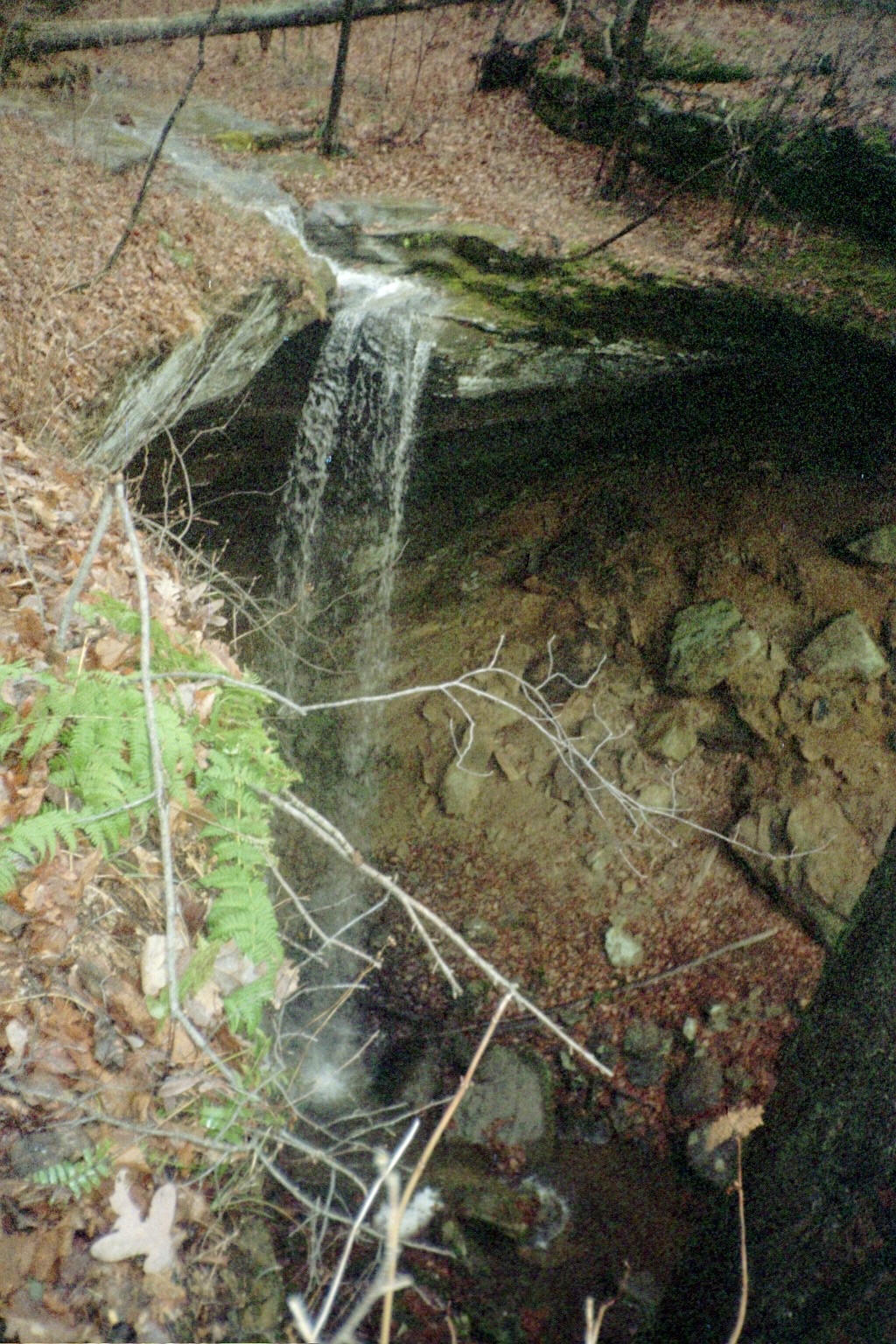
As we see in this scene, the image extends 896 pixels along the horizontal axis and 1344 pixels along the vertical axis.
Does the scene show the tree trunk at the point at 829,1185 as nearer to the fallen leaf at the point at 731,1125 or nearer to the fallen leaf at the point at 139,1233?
the fallen leaf at the point at 731,1125

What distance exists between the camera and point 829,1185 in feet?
10.1

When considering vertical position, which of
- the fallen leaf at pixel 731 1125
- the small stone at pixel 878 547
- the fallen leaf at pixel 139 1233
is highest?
the small stone at pixel 878 547

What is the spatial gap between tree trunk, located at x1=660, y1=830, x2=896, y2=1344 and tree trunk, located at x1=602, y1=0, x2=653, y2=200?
24.7ft

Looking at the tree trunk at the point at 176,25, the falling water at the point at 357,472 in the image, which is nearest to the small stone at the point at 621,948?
the falling water at the point at 357,472

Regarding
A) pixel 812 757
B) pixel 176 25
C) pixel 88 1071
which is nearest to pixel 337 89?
pixel 176 25

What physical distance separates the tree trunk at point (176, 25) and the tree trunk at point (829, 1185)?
10.3m

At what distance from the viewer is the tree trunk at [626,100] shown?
7.44 meters

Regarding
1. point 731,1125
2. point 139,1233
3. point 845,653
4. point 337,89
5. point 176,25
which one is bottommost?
point 731,1125

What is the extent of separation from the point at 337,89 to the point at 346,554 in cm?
514

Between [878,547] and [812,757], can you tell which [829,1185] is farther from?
[878,547]

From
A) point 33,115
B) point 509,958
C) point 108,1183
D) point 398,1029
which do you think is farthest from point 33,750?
point 33,115

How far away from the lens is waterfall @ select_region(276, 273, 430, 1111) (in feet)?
22.1

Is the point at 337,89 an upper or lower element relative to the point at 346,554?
upper

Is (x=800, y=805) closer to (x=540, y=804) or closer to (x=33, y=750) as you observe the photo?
(x=540, y=804)
